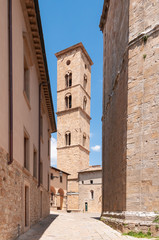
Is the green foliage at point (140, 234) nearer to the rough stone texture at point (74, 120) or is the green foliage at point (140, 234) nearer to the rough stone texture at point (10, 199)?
the rough stone texture at point (10, 199)

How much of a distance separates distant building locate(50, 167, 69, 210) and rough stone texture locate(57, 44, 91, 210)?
1.97 meters

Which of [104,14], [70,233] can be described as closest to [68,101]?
[104,14]

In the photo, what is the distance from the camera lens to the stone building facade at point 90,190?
34688 mm

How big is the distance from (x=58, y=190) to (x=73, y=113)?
13248 mm

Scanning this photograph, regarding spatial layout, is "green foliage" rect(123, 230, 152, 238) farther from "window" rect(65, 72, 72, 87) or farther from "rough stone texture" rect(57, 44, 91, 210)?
Answer: "window" rect(65, 72, 72, 87)

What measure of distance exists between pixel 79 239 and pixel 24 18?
7.91m

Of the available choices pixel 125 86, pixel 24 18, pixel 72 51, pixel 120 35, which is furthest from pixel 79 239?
pixel 72 51

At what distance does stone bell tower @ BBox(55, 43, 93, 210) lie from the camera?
3860 centimetres

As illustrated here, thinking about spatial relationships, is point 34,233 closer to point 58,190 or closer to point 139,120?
point 139,120

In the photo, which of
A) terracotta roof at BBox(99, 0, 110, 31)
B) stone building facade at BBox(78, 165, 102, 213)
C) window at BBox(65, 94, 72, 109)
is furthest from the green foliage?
window at BBox(65, 94, 72, 109)

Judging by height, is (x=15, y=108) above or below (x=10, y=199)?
above

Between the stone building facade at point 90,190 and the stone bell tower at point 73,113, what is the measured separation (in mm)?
1116

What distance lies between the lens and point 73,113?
40812 mm

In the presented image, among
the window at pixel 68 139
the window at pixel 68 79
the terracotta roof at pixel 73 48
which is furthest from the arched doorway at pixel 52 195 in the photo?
the terracotta roof at pixel 73 48
